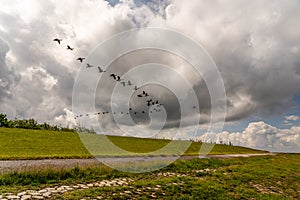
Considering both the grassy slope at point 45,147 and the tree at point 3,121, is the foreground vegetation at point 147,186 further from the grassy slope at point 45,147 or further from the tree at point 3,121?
the tree at point 3,121

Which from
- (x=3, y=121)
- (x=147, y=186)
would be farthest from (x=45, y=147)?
(x=3, y=121)

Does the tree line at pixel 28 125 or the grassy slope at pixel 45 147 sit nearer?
the grassy slope at pixel 45 147

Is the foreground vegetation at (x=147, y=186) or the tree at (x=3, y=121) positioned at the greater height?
the tree at (x=3, y=121)

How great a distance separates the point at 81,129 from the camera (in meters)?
103

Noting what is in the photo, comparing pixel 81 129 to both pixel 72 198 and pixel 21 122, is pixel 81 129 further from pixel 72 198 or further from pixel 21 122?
pixel 72 198

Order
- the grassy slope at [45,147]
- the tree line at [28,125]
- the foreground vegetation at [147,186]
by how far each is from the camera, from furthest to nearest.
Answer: the tree line at [28,125]
the grassy slope at [45,147]
the foreground vegetation at [147,186]

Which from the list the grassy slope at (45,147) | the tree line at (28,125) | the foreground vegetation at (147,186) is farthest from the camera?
the tree line at (28,125)

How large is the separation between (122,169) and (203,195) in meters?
8.11

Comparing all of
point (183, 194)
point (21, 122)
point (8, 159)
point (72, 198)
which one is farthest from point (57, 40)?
point (21, 122)

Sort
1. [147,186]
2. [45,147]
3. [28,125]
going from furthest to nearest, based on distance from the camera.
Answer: [28,125]
[45,147]
[147,186]

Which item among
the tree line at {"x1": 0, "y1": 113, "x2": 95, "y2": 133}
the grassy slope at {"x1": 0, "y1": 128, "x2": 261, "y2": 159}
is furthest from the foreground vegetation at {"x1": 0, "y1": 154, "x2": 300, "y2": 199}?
the tree line at {"x1": 0, "y1": 113, "x2": 95, "y2": 133}

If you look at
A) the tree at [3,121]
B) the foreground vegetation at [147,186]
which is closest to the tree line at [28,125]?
the tree at [3,121]

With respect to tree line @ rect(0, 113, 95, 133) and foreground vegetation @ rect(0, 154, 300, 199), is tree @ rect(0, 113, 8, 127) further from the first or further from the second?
foreground vegetation @ rect(0, 154, 300, 199)

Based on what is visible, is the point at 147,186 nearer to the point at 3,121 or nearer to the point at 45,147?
the point at 45,147
